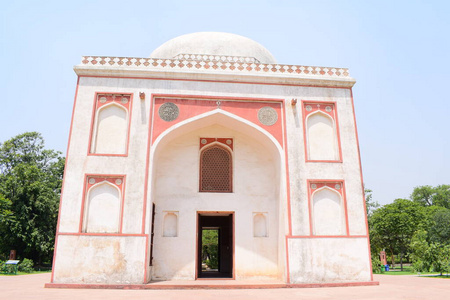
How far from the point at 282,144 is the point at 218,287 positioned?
4215 mm

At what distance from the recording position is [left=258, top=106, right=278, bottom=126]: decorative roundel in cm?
1004

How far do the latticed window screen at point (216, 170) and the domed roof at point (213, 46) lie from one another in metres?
3.63

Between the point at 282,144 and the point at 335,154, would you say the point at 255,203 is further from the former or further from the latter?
the point at 335,154

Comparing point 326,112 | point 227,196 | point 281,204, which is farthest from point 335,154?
point 227,196

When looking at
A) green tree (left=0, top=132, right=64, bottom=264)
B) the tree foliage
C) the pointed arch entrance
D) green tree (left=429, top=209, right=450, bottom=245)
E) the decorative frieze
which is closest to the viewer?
the pointed arch entrance

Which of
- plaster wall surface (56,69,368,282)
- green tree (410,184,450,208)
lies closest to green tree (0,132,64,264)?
plaster wall surface (56,69,368,282)

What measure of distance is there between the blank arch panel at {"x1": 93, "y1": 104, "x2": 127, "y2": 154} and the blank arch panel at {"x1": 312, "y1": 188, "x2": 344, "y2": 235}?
18.2ft

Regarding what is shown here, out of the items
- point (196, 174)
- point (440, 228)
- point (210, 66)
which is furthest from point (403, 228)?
point (210, 66)

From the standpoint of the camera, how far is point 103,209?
8.92 metres

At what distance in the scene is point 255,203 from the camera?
10.4 meters

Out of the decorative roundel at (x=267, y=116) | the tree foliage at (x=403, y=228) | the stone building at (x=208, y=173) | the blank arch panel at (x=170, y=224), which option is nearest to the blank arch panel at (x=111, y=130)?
the stone building at (x=208, y=173)

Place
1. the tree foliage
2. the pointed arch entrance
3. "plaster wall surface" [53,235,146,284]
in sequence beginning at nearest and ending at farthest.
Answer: "plaster wall surface" [53,235,146,284] < the pointed arch entrance < the tree foliage

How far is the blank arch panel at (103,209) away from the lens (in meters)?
8.77

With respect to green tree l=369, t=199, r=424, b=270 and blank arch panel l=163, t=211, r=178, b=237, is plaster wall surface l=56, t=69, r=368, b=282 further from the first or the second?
green tree l=369, t=199, r=424, b=270
